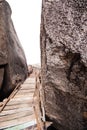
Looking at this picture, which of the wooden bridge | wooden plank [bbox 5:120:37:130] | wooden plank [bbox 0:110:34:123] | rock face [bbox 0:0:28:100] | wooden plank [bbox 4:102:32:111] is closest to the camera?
wooden plank [bbox 5:120:37:130]

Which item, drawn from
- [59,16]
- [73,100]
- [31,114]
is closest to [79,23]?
[59,16]

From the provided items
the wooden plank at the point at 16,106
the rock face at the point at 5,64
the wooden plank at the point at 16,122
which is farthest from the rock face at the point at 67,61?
the rock face at the point at 5,64

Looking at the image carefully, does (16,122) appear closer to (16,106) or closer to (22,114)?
(22,114)

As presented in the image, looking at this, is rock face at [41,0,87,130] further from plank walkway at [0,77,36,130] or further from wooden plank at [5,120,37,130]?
plank walkway at [0,77,36,130]

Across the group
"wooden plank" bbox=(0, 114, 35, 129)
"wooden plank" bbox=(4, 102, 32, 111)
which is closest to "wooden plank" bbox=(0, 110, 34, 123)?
"wooden plank" bbox=(0, 114, 35, 129)

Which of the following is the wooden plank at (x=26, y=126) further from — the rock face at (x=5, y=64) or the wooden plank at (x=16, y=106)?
the rock face at (x=5, y=64)

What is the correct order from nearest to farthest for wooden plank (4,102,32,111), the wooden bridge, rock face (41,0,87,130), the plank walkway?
1. rock face (41,0,87,130)
2. the wooden bridge
3. the plank walkway
4. wooden plank (4,102,32,111)

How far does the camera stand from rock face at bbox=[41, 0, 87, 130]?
387 centimetres

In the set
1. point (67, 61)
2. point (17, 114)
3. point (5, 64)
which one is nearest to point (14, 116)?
point (17, 114)

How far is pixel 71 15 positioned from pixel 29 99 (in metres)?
4.27

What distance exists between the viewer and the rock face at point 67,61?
12.7 ft

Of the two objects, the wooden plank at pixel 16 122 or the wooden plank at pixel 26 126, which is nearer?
the wooden plank at pixel 26 126

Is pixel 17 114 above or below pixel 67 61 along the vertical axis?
below

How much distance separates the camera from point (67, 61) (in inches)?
164
